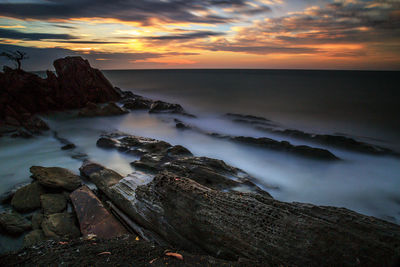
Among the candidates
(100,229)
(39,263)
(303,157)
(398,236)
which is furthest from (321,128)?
(39,263)

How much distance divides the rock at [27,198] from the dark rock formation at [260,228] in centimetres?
302

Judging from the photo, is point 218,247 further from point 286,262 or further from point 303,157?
point 303,157

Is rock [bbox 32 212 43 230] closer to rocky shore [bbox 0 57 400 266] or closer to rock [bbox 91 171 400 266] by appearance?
rocky shore [bbox 0 57 400 266]

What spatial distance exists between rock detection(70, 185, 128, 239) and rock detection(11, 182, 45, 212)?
99 centimetres

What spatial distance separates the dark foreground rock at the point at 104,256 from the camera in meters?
2.41

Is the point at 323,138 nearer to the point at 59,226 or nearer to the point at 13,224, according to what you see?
the point at 59,226

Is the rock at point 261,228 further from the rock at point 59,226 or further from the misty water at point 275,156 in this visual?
the misty water at point 275,156

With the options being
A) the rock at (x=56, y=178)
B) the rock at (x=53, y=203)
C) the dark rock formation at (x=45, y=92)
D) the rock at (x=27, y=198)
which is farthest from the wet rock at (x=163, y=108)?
the rock at (x=53, y=203)

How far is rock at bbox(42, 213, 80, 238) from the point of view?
12.9 feet

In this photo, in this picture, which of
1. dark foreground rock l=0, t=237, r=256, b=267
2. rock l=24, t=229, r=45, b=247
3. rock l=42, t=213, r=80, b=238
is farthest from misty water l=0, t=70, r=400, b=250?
dark foreground rock l=0, t=237, r=256, b=267

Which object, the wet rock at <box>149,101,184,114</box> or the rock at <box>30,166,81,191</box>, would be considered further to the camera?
the wet rock at <box>149,101,184,114</box>

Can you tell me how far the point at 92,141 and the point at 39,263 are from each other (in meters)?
8.61

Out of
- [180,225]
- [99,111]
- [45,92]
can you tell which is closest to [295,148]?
[180,225]

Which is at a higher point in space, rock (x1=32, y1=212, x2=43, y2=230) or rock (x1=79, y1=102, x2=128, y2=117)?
rock (x1=79, y1=102, x2=128, y2=117)
